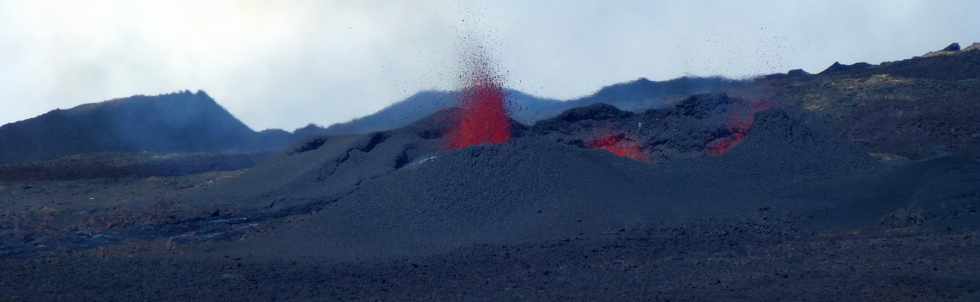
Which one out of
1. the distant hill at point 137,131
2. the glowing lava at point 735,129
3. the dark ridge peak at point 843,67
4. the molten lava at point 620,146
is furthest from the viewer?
the dark ridge peak at point 843,67

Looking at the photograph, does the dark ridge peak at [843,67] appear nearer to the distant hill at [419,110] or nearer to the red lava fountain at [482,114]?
the distant hill at [419,110]

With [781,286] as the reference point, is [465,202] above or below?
above

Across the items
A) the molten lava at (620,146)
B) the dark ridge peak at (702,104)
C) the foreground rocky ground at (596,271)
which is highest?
the dark ridge peak at (702,104)

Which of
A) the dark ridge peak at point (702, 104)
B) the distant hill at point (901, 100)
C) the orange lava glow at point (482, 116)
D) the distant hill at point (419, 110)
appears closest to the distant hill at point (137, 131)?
the distant hill at point (419, 110)

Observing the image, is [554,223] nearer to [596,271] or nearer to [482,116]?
[596,271]

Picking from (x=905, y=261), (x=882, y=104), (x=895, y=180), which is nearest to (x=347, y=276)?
(x=905, y=261)

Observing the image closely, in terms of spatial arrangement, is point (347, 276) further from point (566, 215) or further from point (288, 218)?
point (288, 218)

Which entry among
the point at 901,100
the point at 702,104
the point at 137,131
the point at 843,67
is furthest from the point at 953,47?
the point at 137,131
